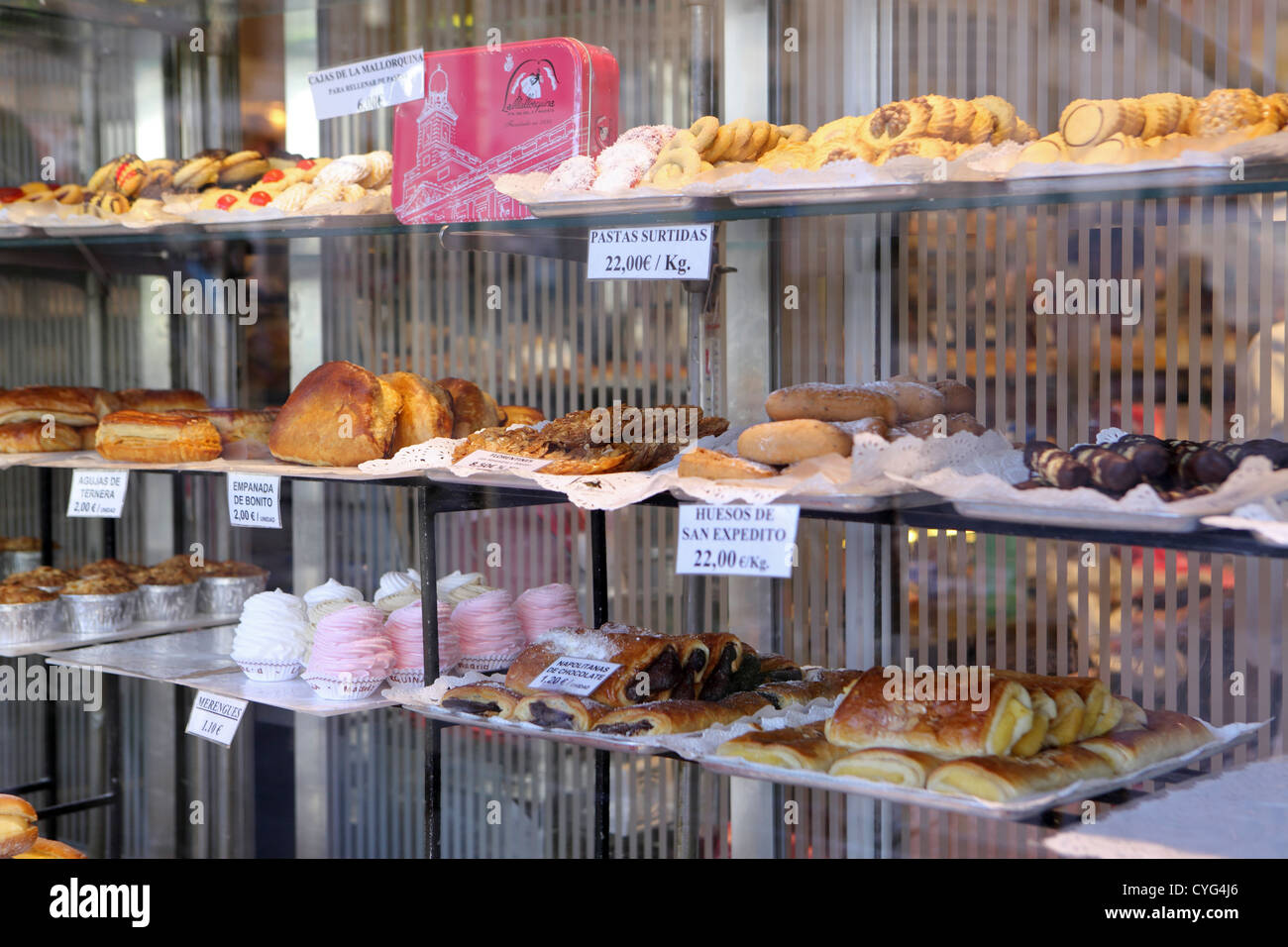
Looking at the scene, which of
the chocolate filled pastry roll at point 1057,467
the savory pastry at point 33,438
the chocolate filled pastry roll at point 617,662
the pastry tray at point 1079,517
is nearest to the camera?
the pastry tray at point 1079,517

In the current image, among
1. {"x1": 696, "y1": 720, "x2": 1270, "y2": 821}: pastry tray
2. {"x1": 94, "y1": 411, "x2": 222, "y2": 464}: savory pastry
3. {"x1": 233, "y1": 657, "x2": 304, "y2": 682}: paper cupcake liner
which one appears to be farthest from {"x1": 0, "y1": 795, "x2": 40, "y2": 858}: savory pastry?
{"x1": 696, "y1": 720, "x2": 1270, "y2": 821}: pastry tray

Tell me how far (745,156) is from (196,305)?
1982mm

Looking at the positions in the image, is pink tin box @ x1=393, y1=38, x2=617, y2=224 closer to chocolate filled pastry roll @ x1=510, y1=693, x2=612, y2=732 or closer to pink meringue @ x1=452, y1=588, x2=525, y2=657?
pink meringue @ x1=452, y1=588, x2=525, y2=657

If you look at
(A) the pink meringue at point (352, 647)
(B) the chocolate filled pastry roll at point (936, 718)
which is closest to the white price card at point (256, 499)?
(A) the pink meringue at point (352, 647)

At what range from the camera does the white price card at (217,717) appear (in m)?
2.46

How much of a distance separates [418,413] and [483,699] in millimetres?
605

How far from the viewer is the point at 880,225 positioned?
7.35 feet

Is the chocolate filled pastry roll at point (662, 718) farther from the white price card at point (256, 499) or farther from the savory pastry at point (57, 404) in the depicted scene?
the savory pastry at point (57, 404)

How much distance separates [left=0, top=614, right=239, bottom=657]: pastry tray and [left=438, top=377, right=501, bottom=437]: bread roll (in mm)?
971

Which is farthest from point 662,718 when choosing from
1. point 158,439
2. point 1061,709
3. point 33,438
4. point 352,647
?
point 33,438

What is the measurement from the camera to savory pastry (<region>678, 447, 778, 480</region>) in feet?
6.06

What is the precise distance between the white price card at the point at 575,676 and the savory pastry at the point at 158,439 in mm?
947

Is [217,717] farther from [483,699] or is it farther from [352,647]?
[483,699]

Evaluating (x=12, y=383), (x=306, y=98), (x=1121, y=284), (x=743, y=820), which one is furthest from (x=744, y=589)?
(x=12, y=383)
